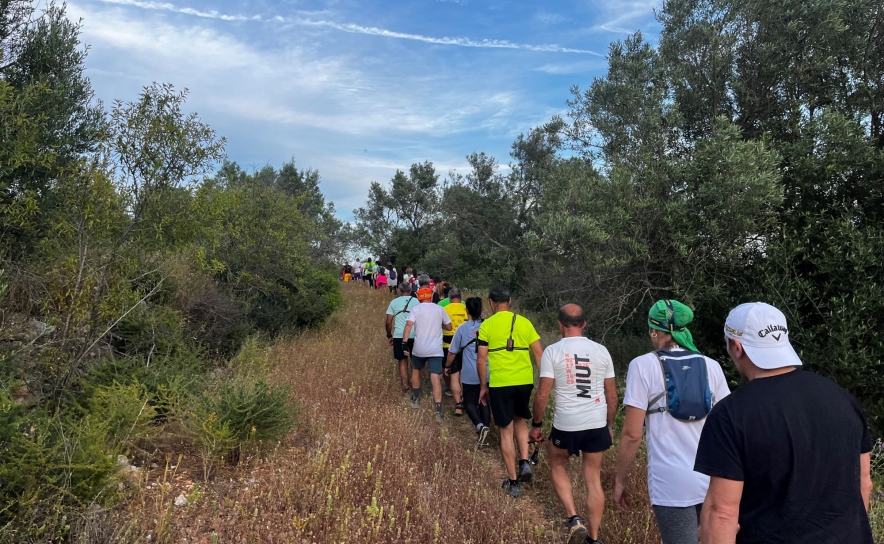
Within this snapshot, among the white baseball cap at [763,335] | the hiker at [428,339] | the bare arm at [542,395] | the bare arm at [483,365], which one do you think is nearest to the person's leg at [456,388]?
the hiker at [428,339]

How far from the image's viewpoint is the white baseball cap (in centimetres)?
Answer: 179

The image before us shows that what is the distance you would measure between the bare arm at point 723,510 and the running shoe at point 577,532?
2.22 m

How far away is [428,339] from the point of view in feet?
22.6

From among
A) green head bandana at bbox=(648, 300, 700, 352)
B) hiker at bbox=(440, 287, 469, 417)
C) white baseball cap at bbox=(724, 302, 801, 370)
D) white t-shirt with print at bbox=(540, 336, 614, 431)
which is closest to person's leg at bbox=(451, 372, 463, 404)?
hiker at bbox=(440, 287, 469, 417)

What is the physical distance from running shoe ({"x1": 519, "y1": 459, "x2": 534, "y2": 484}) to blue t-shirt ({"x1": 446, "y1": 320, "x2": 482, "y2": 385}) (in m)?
1.31

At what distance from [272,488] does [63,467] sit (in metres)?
1.43

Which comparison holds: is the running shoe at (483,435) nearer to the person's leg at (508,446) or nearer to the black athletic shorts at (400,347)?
the person's leg at (508,446)

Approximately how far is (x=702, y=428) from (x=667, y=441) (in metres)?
0.51

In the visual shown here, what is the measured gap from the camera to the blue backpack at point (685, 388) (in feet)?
8.93

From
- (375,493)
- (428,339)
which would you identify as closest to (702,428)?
(375,493)

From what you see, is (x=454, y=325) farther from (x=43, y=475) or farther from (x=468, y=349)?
(x=43, y=475)

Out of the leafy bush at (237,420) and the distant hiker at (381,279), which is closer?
the leafy bush at (237,420)

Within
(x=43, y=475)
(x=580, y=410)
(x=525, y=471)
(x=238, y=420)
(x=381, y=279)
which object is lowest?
(x=525, y=471)

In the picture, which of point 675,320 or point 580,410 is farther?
point 580,410
